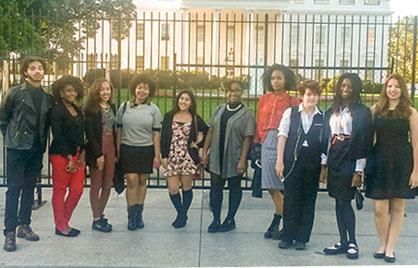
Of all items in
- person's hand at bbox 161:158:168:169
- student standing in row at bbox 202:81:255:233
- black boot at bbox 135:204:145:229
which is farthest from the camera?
black boot at bbox 135:204:145:229

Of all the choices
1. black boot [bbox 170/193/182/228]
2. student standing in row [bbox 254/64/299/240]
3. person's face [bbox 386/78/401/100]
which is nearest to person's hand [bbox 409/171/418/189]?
person's face [bbox 386/78/401/100]

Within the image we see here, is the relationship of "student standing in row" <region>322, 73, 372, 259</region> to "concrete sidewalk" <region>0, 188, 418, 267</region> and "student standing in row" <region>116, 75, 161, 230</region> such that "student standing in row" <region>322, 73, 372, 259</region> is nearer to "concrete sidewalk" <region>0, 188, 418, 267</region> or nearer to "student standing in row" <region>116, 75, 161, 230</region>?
"concrete sidewalk" <region>0, 188, 418, 267</region>

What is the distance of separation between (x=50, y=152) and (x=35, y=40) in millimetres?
5447

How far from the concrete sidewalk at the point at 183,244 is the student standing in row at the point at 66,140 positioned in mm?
602

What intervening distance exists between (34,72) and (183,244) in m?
2.45

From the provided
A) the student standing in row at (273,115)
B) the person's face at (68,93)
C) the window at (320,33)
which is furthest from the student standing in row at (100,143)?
the window at (320,33)

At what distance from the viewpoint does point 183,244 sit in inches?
241

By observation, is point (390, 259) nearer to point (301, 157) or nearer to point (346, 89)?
point (301, 157)

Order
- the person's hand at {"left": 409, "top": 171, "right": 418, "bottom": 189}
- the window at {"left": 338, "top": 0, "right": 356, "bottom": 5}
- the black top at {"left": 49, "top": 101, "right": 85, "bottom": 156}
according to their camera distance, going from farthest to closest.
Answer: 1. the window at {"left": 338, "top": 0, "right": 356, "bottom": 5}
2. the black top at {"left": 49, "top": 101, "right": 85, "bottom": 156}
3. the person's hand at {"left": 409, "top": 171, "right": 418, "bottom": 189}

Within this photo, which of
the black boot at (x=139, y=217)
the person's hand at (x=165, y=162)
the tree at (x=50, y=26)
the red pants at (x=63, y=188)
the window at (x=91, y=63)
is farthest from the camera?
the tree at (x=50, y=26)

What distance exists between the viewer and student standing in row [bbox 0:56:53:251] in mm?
5785

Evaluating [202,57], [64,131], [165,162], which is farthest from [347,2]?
[64,131]

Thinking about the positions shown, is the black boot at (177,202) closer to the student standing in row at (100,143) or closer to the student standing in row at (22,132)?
the student standing in row at (100,143)

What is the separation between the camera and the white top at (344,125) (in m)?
5.53
